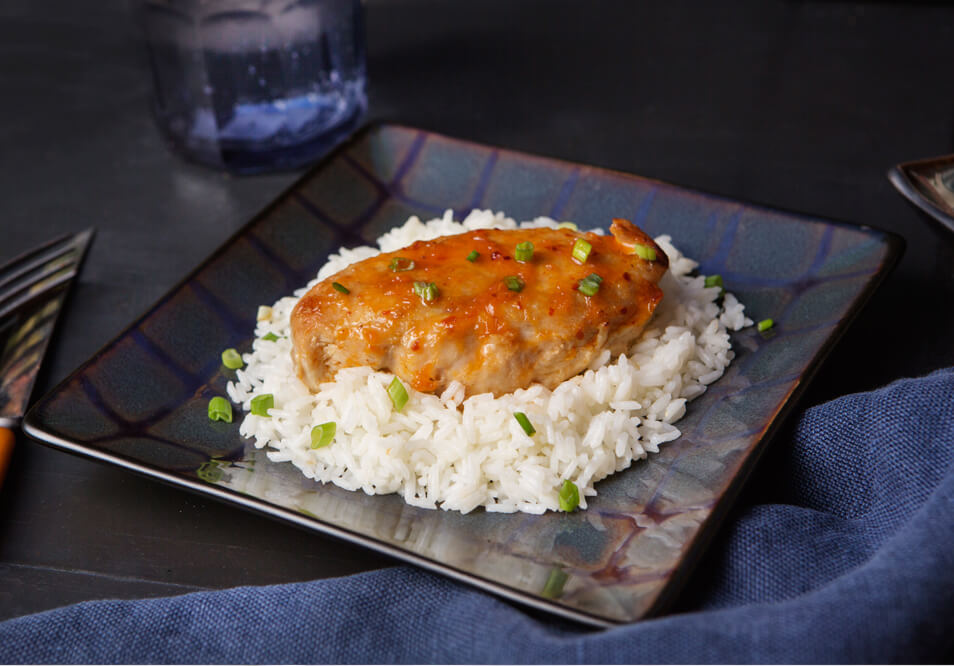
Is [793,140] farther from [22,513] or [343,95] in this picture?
[22,513]

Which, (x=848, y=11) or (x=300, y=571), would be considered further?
(x=848, y=11)

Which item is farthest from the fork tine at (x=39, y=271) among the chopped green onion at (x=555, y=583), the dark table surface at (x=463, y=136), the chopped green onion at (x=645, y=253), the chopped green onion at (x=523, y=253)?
the chopped green onion at (x=555, y=583)

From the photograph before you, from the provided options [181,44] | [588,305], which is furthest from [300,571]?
[181,44]

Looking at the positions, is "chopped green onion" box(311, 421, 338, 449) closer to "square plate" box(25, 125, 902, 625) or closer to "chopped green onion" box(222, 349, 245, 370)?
"square plate" box(25, 125, 902, 625)

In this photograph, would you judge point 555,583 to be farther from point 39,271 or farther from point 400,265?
point 39,271

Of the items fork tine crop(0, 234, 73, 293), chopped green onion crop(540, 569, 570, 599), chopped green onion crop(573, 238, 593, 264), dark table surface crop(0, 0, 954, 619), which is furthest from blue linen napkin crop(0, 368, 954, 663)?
fork tine crop(0, 234, 73, 293)

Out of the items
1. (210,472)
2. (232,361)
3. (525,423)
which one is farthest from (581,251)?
(210,472)
